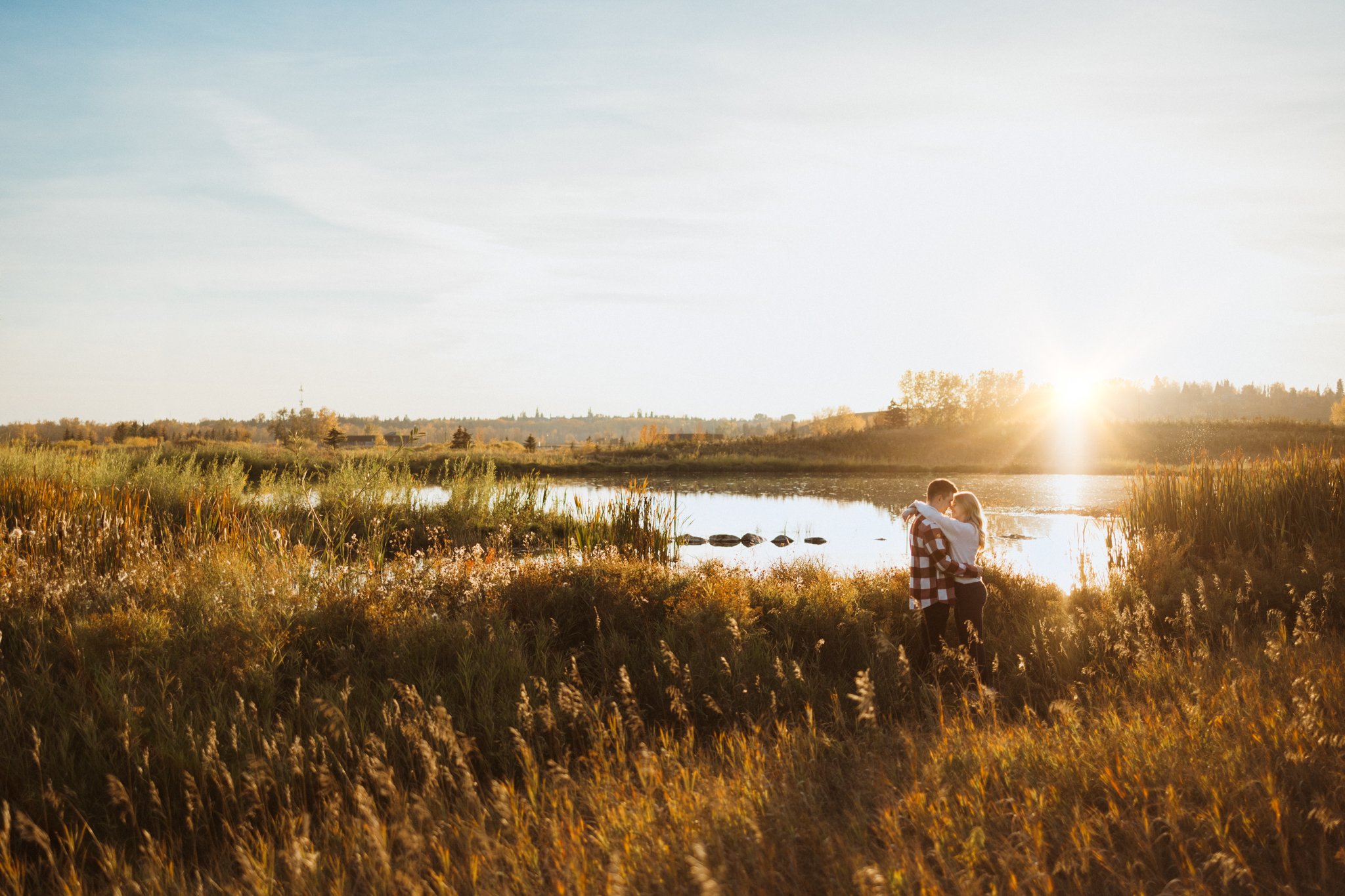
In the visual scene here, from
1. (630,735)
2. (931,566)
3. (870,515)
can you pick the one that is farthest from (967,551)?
(870,515)

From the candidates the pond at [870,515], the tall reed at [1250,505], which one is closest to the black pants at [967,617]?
the pond at [870,515]

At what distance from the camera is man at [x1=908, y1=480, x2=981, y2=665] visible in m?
6.41

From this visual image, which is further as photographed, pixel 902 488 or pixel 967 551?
pixel 902 488

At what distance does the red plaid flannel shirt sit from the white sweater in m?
0.03

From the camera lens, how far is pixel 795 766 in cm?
429

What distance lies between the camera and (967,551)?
643 cm

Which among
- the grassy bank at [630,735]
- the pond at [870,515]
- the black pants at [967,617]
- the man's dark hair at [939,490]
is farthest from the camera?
the pond at [870,515]

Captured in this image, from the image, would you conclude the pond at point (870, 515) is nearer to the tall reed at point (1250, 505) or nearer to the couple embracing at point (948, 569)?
the tall reed at point (1250, 505)

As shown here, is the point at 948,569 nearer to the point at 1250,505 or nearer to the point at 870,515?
the point at 1250,505

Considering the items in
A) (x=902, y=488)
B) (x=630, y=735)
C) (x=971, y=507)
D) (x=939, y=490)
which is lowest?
(x=630, y=735)

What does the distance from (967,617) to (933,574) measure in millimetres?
431

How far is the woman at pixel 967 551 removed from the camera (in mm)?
6371

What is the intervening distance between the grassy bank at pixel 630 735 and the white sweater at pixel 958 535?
880mm

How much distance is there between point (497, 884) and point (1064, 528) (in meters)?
17.3
